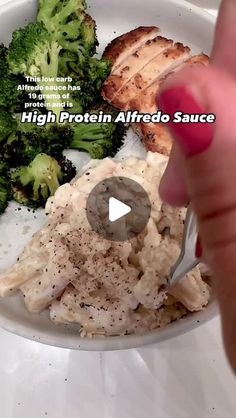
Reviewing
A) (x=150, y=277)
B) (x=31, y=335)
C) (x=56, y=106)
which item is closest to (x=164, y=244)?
(x=150, y=277)

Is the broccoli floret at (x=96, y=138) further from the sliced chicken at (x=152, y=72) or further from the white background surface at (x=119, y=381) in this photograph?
the white background surface at (x=119, y=381)

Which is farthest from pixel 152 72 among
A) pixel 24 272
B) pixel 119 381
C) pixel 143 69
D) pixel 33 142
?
pixel 119 381

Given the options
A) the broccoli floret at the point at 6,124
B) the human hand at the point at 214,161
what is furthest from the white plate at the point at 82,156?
the human hand at the point at 214,161

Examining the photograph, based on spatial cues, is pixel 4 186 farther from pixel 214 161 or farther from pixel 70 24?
pixel 214 161

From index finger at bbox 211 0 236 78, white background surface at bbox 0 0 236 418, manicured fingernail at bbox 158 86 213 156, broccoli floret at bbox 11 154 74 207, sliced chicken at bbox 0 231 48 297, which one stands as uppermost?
index finger at bbox 211 0 236 78

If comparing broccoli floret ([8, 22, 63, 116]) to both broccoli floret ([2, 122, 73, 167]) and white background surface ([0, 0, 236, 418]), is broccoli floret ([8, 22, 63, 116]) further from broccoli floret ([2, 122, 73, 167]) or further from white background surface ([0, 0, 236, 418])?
white background surface ([0, 0, 236, 418])
